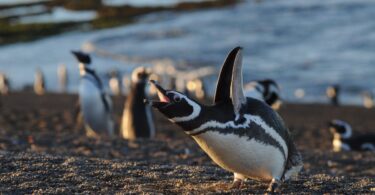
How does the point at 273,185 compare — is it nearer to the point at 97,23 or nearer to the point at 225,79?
the point at 225,79

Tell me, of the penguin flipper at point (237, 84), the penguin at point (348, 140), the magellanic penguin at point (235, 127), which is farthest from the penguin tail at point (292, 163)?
the penguin at point (348, 140)

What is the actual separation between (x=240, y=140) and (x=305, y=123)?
11960mm

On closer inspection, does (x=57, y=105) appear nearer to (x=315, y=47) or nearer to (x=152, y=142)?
(x=152, y=142)

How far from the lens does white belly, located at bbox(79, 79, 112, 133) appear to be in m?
11.5

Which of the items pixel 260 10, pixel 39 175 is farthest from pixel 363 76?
pixel 260 10

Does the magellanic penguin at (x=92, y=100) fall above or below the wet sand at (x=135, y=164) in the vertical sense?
above

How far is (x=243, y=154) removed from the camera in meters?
4.02

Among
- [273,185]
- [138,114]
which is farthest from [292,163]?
[138,114]

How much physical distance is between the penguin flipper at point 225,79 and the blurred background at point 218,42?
63.7 feet

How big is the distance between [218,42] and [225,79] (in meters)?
39.7

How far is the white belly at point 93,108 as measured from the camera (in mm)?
11492

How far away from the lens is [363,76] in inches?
1089

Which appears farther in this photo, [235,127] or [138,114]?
[138,114]

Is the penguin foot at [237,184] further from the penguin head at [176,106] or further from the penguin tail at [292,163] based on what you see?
the penguin head at [176,106]
